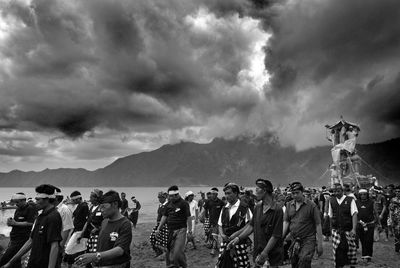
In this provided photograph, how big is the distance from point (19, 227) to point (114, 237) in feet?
13.5

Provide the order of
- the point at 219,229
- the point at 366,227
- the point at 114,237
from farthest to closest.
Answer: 1. the point at 366,227
2. the point at 219,229
3. the point at 114,237

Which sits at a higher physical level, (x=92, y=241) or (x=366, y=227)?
(x=366, y=227)

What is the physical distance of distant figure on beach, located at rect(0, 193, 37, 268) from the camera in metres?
7.18

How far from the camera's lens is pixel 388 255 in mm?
12977

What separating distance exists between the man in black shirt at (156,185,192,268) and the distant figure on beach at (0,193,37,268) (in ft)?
11.1

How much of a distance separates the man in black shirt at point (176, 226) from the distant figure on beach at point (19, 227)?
133 inches

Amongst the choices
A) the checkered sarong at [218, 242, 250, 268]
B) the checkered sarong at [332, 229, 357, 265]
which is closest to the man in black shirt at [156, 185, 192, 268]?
the checkered sarong at [218, 242, 250, 268]

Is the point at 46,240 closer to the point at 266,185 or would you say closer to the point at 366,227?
the point at 266,185

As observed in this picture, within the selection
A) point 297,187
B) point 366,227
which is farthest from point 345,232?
point 297,187

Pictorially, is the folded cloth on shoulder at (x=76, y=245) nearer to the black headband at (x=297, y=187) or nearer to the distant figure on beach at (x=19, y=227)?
the distant figure on beach at (x=19, y=227)

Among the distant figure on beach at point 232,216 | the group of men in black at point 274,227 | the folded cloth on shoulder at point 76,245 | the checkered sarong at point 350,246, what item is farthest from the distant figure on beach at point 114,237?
the checkered sarong at point 350,246

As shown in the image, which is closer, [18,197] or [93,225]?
[18,197]

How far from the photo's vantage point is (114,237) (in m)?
4.53

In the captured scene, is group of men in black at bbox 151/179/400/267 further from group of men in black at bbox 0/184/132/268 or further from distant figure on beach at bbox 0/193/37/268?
distant figure on beach at bbox 0/193/37/268
